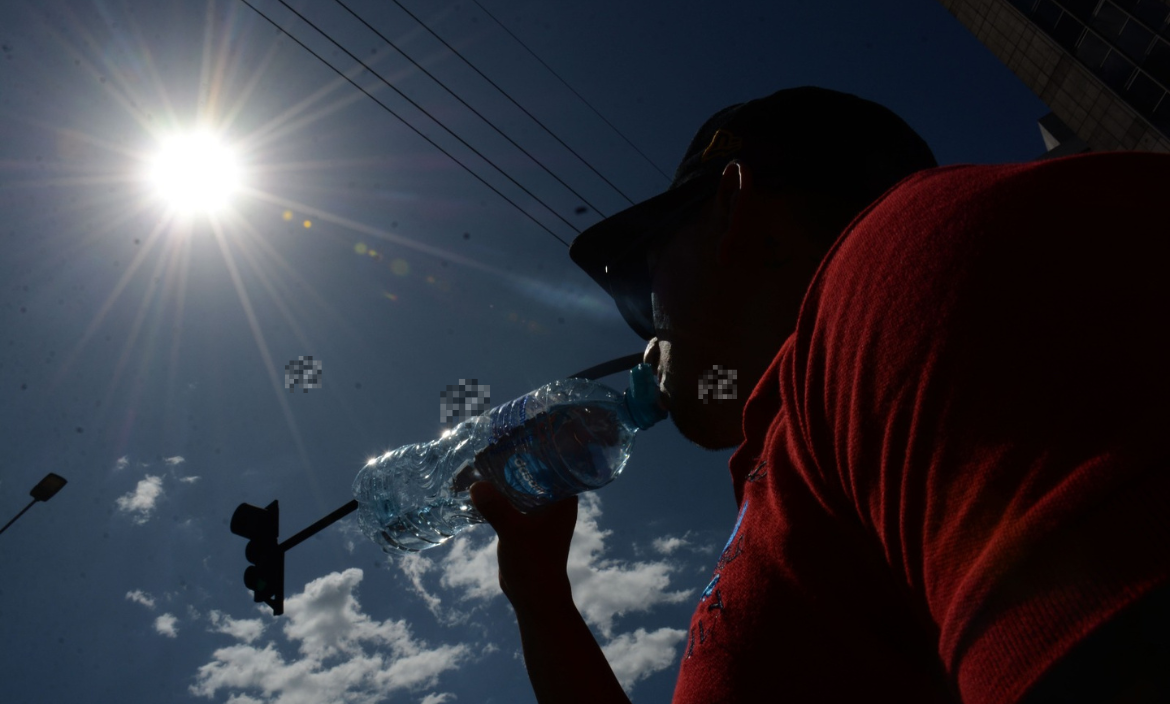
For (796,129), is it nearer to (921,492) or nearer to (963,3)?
(921,492)

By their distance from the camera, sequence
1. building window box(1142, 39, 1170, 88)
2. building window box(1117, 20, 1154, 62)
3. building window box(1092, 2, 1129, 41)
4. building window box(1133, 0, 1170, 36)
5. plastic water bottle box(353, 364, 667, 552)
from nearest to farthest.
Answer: plastic water bottle box(353, 364, 667, 552)
building window box(1133, 0, 1170, 36)
building window box(1142, 39, 1170, 88)
building window box(1117, 20, 1154, 62)
building window box(1092, 2, 1129, 41)

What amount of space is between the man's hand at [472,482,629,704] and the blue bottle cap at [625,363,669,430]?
570 mm

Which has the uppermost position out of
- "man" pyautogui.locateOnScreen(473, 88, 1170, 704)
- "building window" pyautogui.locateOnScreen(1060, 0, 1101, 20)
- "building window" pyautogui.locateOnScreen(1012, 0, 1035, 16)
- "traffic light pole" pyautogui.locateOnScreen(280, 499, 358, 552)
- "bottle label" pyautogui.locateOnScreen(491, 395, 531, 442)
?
"building window" pyautogui.locateOnScreen(1012, 0, 1035, 16)

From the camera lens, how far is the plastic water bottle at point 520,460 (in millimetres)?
3869

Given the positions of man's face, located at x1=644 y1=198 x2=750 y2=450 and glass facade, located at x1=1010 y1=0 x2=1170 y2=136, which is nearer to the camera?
man's face, located at x1=644 y1=198 x2=750 y2=450

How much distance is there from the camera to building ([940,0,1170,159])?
15508 mm

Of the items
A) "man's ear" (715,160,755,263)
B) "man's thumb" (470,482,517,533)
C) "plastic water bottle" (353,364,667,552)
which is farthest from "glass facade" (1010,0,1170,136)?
"man's thumb" (470,482,517,533)

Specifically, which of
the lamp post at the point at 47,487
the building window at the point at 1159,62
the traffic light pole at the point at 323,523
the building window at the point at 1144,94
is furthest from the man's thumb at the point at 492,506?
the building window at the point at 1144,94

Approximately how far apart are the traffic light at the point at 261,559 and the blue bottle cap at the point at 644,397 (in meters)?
3.69

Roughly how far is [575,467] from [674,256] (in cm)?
228

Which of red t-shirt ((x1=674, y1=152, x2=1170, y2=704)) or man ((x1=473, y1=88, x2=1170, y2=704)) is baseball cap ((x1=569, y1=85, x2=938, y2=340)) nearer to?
man ((x1=473, y1=88, x2=1170, y2=704))

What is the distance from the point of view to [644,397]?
2.78 m

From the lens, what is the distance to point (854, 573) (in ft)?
3.01

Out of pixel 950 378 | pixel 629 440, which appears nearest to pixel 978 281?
pixel 950 378
